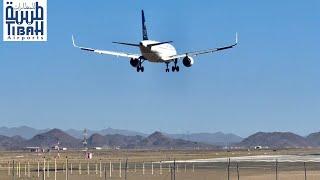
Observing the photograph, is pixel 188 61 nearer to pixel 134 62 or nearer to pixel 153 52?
pixel 153 52

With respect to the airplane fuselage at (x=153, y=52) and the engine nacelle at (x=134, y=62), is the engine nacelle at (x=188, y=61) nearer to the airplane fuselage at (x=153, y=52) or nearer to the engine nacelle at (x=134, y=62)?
the airplane fuselage at (x=153, y=52)

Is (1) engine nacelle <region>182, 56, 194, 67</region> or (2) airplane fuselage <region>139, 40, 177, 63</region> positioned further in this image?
(1) engine nacelle <region>182, 56, 194, 67</region>

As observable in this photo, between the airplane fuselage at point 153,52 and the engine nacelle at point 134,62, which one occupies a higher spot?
the airplane fuselage at point 153,52

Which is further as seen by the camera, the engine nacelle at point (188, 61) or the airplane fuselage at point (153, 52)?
the engine nacelle at point (188, 61)

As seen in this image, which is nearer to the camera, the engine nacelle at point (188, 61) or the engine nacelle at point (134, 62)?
the engine nacelle at point (134, 62)

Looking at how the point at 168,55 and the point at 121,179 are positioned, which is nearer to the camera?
the point at 121,179

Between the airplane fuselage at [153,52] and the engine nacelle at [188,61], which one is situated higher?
the airplane fuselage at [153,52]

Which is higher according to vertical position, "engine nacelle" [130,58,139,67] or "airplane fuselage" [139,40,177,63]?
"airplane fuselage" [139,40,177,63]

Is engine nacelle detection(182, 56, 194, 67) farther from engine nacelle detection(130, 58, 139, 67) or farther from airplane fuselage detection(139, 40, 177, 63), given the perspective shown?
engine nacelle detection(130, 58, 139, 67)

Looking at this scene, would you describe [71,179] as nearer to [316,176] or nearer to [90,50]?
[90,50]

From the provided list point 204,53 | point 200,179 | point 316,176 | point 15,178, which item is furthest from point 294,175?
point 15,178

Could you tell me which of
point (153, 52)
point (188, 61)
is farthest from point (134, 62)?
point (188, 61)

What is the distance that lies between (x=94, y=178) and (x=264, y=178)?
893 inches

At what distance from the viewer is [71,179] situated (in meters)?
94.8
